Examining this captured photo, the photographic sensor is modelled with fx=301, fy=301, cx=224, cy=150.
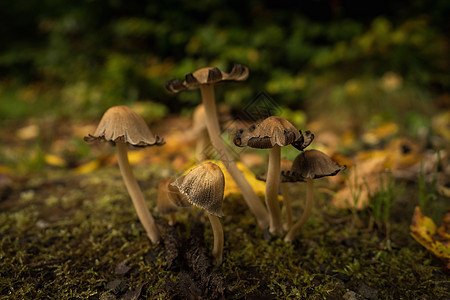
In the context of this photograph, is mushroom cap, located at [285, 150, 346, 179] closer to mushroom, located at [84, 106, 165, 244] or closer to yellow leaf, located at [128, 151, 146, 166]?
mushroom, located at [84, 106, 165, 244]

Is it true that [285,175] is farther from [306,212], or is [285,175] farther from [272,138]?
[272,138]

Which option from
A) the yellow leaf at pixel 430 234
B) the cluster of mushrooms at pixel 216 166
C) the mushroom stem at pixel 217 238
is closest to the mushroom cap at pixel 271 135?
the cluster of mushrooms at pixel 216 166

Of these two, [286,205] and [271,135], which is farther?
[286,205]

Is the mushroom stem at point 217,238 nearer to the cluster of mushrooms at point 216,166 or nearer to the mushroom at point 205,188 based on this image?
the cluster of mushrooms at point 216,166

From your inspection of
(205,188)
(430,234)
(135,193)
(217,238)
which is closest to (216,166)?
(205,188)

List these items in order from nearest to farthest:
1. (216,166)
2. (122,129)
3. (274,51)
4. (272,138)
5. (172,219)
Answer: (272,138)
(216,166)
(122,129)
(172,219)
(274,51)

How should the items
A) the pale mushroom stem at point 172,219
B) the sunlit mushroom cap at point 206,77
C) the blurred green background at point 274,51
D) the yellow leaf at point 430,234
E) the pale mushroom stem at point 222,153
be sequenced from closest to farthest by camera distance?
the sunlit mushroom cap at point 206,77, the yellow leaf at point 430,234, the pale mushroom stem at point 222,153, the pale mushroom stem at point 172,219, the blurred green background at point 274,51
